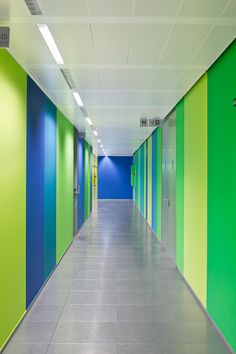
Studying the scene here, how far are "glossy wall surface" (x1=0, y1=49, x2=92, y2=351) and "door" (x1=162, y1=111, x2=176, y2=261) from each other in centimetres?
247

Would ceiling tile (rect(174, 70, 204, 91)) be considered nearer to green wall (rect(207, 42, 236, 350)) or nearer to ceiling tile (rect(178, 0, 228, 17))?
green wall (rect(207, 42, 236, 350))

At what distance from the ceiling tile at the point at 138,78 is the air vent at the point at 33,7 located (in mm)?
1549

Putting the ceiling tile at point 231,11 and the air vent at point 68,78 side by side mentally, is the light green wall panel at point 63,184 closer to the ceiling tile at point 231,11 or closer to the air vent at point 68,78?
the air vent at point 68,78

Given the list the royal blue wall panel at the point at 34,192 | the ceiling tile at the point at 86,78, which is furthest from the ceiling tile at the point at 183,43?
the royal blue wall panel at the point at 34,192

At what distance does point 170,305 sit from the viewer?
12.8 ft

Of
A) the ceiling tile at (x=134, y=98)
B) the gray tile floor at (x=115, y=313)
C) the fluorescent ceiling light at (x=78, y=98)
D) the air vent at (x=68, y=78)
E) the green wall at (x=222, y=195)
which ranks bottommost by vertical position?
the gray tile floor at (x=115, y=313)

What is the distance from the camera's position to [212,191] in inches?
134

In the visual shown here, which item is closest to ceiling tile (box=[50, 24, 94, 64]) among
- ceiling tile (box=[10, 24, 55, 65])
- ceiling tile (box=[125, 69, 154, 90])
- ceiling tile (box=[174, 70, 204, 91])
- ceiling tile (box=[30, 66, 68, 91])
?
ceiling tile (box=[10, 24, 55, 65])

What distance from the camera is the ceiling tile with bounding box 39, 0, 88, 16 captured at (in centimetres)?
225

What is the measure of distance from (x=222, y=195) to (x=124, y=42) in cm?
197

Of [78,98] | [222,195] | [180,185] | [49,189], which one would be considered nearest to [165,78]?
[78,98]

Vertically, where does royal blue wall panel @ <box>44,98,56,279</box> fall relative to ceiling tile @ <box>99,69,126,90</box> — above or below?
below

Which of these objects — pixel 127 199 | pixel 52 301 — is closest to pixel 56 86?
pixel 52 301

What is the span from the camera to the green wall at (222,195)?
282cm
